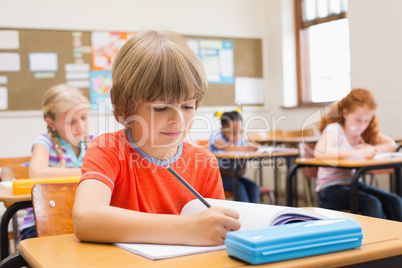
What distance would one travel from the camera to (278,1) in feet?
19.5

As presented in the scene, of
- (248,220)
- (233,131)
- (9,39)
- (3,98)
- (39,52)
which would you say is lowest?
(248,220)

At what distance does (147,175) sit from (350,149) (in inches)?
84.5

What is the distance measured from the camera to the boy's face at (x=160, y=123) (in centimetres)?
101

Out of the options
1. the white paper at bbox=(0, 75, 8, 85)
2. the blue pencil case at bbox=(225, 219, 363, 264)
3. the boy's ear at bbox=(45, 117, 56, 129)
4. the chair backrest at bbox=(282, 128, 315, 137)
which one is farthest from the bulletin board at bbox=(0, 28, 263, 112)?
the blue pencil case at bbox=(225, 219, 363, 264)

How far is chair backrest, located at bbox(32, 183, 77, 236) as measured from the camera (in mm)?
1056

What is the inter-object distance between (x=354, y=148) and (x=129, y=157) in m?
2.26

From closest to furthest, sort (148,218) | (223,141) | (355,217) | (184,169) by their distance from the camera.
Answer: (148,218) < (355,217) < (184,169) < (223,141)

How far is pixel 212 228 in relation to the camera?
2.41ft

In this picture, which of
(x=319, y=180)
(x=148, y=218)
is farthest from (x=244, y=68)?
(x=148, y=218)

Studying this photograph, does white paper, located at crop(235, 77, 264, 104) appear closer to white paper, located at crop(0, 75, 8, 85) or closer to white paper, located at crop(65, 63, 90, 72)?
white paper, located at crop(65, 63, 90, 72)

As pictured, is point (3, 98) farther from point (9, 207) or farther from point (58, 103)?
point (9, 207)

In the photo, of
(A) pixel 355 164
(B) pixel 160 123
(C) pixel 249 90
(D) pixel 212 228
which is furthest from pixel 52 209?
(C) pixel 249 90

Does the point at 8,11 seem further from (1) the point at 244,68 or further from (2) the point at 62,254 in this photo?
(2) the point at 62,254

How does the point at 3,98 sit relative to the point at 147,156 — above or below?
above
